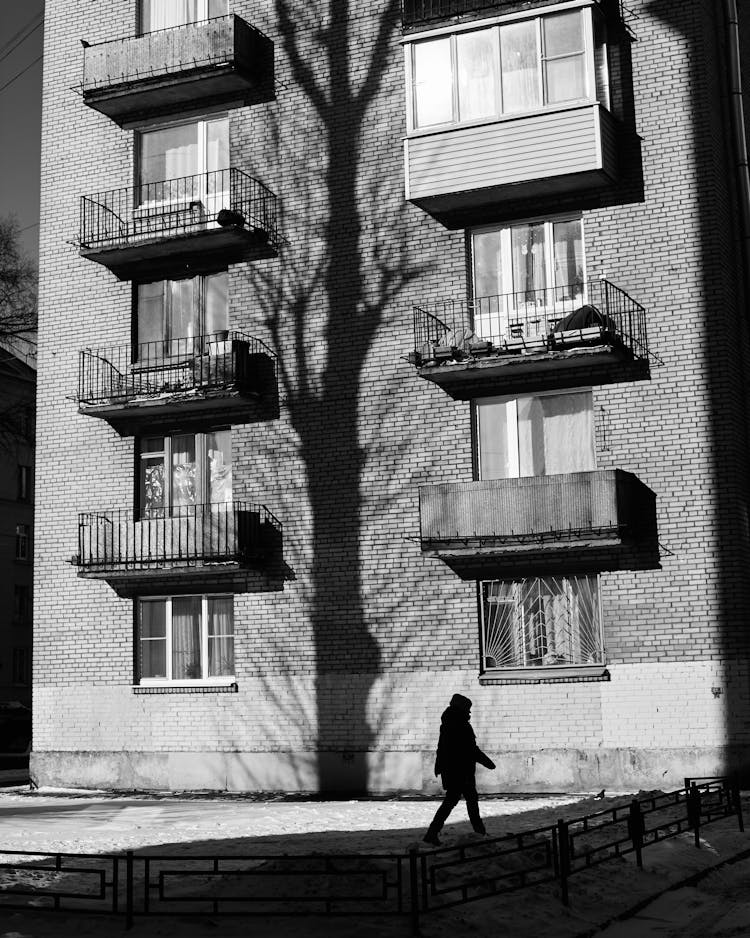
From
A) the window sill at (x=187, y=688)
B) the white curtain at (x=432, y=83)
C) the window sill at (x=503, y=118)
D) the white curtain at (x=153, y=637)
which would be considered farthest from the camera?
the white curtain at (x=153, y=637)

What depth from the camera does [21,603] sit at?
5225 centimetres

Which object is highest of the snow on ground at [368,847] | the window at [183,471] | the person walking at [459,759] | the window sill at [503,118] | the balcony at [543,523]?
the window sill at [503,118]

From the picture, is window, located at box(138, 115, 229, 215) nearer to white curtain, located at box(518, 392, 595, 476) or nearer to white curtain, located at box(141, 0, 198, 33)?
white curtain, located at box(141, 0, 198, 33)

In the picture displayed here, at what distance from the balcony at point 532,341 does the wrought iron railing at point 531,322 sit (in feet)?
0.05

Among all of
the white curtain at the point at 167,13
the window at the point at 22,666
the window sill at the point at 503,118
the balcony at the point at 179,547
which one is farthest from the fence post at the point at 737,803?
the window at the point at 22,666

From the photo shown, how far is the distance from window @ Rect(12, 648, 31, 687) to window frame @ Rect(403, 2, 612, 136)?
1386 inches

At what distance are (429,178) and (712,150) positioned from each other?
4.44 meters

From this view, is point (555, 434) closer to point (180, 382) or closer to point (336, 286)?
point (336, 286)

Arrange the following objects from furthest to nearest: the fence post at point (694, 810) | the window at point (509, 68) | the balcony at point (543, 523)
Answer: the window at point (509, 68) < the balcony at point (543, 523) < the fence post at point (694, 810)

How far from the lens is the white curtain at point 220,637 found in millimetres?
23234

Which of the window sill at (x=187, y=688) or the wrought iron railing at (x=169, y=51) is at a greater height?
the wrought iron railing at (x=169, y=51)

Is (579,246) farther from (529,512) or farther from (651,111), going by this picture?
(529,512)

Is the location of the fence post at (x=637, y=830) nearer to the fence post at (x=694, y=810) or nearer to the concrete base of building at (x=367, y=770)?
the fence post at (x=694, y=810)

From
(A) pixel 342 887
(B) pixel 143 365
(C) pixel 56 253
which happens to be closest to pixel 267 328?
(B) pixel 143 365
